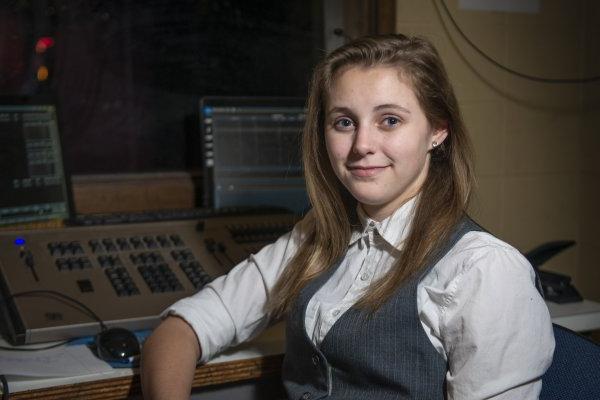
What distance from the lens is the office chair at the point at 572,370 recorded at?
1.08 meters

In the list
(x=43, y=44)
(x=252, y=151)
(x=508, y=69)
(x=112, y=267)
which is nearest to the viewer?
(x=112, y=267)

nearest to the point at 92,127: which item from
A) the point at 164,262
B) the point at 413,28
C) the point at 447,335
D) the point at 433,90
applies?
the point at 164,262

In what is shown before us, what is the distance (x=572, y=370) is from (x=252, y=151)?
1.05 meters

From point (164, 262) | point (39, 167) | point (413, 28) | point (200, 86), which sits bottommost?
point (164, 262)

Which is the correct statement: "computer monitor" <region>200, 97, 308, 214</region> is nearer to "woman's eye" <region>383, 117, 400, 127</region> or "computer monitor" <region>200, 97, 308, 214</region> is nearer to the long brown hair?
the long brown hair

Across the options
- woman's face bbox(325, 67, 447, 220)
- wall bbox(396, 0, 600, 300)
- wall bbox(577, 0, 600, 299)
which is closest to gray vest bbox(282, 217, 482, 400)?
woman's face bbox(325, 67, 447, 220)

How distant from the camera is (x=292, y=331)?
130 centimetres

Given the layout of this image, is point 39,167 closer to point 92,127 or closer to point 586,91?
point 92,127

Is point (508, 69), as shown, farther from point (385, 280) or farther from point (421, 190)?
point (385, 280)

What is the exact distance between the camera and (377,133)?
1.18 m

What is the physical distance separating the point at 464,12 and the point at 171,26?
2.59ft

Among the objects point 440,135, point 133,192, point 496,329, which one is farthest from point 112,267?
point 496,329

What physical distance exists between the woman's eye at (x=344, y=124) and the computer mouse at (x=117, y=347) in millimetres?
541

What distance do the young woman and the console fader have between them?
6.4 inches
